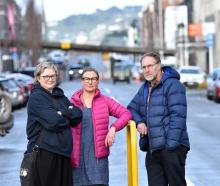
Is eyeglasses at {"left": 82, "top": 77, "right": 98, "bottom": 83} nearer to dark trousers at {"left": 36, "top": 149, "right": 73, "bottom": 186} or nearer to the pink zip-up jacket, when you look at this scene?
the pink zip-up jacket

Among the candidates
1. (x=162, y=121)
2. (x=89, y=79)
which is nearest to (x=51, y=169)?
(x=89, y=79)

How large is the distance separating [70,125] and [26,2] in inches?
4609

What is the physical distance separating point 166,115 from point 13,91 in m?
28.5

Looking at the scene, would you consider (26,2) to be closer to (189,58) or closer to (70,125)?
(189,58)

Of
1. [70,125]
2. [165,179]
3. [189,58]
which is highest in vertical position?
[70,125]

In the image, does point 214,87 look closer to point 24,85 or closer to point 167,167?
point 24,85

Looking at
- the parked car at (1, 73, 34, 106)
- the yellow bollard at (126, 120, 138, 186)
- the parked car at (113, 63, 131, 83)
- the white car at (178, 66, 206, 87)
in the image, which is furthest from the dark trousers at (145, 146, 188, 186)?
the parked car at (113, 63, 131, 83)

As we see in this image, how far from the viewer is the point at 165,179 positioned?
26.1 feet

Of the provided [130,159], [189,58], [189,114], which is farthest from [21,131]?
[189,58]

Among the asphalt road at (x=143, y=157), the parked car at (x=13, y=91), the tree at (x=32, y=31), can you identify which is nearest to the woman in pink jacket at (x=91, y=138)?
the asphalt road at (x=143, y=157)

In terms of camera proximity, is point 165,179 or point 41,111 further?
point 165,179

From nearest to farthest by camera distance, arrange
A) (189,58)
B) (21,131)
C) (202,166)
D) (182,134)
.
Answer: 1. (182,134)
2. (202,166)
3. (21,131)
4. (189,58)

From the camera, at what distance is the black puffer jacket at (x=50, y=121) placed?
7.28 meters

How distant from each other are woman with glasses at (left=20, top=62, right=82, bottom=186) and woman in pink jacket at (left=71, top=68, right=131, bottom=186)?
6.5 inches
